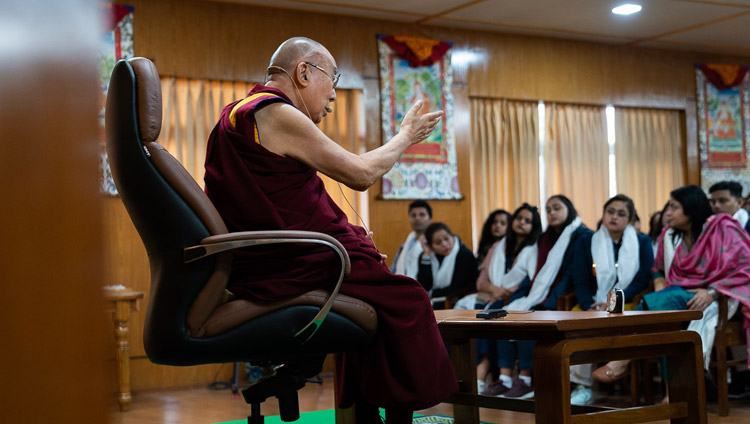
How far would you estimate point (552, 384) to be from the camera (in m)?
2.24

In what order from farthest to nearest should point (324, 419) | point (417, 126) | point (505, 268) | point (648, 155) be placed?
point (648, 155) < point (505, 268) < point (324, 419) < point (417, 126)

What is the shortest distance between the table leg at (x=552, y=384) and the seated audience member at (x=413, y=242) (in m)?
3.47

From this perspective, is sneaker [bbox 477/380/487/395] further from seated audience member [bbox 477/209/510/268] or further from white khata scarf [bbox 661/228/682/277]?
white khata scarf [bbox 661/228/682/277]

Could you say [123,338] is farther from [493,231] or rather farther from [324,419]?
[493,231]

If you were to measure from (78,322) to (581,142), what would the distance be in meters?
7.29

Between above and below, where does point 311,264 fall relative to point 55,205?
below

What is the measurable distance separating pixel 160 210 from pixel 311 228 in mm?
361

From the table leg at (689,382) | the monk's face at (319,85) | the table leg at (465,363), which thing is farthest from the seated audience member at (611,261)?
the monk's face at (319,85)

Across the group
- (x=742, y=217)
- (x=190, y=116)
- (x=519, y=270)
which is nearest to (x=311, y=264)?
(x=519, y=270)

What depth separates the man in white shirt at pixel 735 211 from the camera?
4.44 metres

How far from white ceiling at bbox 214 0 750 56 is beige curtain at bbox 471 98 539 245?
694mm

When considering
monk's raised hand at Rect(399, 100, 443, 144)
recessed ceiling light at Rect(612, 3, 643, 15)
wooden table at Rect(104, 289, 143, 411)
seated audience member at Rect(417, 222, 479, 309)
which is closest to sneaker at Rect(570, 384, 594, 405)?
seated audience member at Rect(417, 222, 479, 309)

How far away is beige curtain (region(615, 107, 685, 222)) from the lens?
25.1ft

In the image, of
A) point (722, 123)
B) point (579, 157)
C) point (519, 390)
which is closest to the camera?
point (519, 390)
